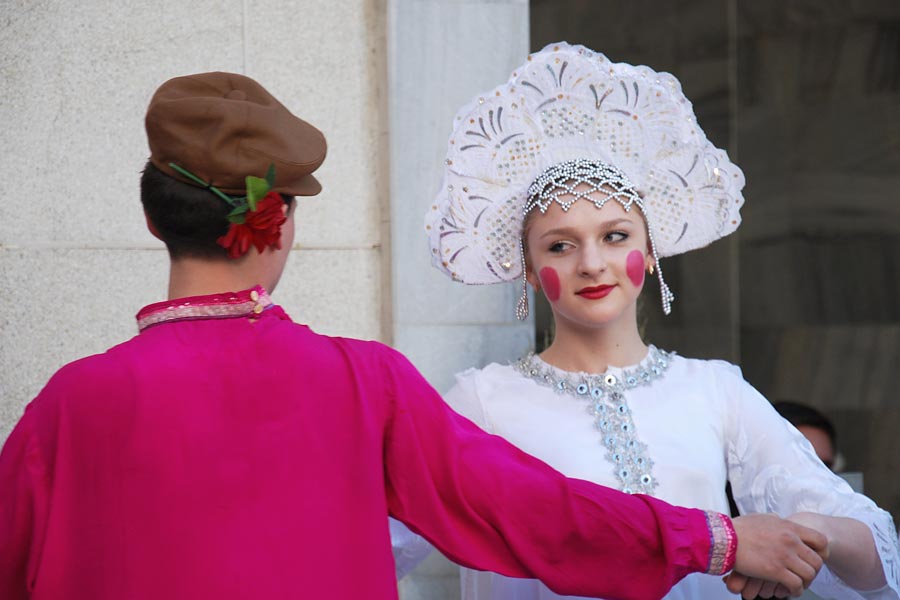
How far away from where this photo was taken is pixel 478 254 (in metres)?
3.27

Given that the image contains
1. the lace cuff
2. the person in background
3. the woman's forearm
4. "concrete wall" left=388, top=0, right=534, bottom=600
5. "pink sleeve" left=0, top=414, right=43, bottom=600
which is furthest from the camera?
the person in background

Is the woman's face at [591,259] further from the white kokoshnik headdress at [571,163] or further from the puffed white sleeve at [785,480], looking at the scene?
the puffed white sleeve at [785,480]

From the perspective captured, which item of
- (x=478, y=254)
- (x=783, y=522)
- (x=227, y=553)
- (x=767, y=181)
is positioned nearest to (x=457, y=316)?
(x=478, y=254)

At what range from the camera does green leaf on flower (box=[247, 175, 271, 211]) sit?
2.22 meters

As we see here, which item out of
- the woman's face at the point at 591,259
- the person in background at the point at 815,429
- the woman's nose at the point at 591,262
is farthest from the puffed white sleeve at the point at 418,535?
the person in background at the point at 815,429

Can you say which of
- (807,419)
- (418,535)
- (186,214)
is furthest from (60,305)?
(807,419)

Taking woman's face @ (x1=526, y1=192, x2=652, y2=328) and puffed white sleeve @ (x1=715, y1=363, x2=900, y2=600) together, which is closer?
puffed white sleeve @ (x1=715, y1=363, x2=900, y2=600)

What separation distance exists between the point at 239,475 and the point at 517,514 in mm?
556

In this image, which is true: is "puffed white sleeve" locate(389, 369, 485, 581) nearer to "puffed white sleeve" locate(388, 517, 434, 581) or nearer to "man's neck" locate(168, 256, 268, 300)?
Result: "puffed white sleeve" locate(388, 517, 434, 581)

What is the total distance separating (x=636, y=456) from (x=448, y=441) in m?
0.73

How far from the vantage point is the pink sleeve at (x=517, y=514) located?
94.0 inches

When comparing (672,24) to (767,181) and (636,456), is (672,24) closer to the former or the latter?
→ (767,181)

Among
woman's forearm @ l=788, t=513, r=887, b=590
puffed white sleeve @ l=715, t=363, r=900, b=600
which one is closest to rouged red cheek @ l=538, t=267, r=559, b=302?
puffed white sleeve @ l=715, t=363, r=900, b=600

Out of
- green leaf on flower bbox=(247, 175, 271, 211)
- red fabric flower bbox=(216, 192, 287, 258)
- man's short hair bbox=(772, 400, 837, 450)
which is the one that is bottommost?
man's short hair bbox=(772, 400, 837, 450)
